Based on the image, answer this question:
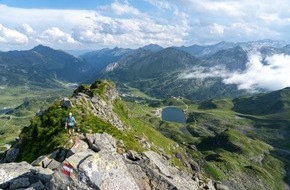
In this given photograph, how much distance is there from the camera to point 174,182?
1807 inches

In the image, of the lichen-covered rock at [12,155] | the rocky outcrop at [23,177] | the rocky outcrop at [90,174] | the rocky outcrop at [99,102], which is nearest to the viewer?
the rocky outcrop at [90,174]

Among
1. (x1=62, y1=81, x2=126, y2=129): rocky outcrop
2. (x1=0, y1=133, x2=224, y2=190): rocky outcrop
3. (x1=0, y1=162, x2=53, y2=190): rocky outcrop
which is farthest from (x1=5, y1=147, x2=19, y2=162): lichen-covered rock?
(x1=0, y1=162, x2=53, y2=190): rocky outcrop

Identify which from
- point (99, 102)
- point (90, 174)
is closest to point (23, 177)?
point (90, 174)

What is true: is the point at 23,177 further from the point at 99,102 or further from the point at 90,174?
the point at 99,102

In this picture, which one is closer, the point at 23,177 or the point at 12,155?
the point at 23,177

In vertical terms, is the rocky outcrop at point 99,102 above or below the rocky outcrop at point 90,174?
below

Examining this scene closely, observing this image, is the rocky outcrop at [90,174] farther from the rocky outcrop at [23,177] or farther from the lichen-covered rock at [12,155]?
the lichen-covered rock at [12,155]

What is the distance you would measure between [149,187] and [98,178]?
31.0ft

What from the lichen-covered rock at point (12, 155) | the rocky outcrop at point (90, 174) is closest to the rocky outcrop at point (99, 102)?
the lichen-covered rock at point (12, 155)

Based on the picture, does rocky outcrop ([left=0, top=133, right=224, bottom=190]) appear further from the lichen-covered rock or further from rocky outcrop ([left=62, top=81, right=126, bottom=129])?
rocky outcrop ([left=62, top=81, right=126, bottom=129])

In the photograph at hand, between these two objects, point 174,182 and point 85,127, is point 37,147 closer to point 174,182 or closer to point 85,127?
point 85,127

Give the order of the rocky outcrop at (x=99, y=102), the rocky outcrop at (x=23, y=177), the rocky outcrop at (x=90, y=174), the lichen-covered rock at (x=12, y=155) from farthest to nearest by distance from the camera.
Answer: the rocky outcrop at (x=99, y=102) < the lichen-covered rock at (x=12, y=155) < the rocky outcrop at (x=23, y=177) < the rocky outcrop at (x=90, y=174)

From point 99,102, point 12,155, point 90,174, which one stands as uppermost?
point 90,174

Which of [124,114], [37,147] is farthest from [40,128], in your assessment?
[124,114]
